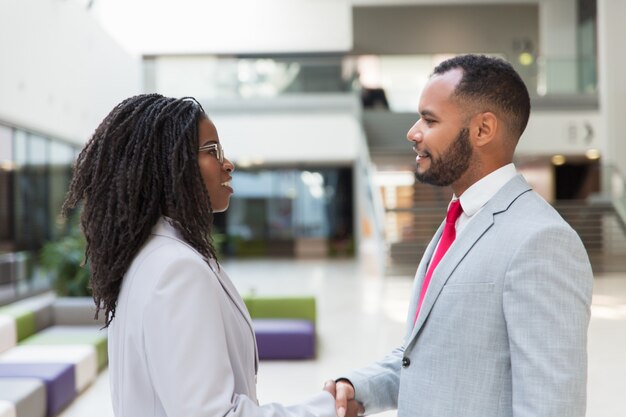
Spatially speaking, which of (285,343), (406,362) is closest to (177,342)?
(406,362)

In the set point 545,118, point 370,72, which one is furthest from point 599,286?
point 370,72

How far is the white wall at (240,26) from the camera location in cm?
2027

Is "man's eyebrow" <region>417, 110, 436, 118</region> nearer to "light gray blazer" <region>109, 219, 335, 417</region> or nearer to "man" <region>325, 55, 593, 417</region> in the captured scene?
"man" <region>325, 55, 593, 417</region>

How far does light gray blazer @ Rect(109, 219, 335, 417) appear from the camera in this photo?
1.36 meters

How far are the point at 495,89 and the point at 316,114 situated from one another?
1893 centimetres

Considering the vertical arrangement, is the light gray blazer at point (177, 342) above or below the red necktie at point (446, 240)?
below

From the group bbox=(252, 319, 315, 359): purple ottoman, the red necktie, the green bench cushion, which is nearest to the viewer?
the red necktie

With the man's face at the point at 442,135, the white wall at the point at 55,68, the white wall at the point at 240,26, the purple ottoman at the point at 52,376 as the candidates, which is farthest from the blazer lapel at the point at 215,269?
the white wall at the point at 240,26

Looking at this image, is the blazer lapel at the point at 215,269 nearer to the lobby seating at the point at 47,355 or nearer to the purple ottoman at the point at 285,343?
the lobby seating at the point at 47,355

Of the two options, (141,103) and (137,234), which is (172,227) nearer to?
(137,234)

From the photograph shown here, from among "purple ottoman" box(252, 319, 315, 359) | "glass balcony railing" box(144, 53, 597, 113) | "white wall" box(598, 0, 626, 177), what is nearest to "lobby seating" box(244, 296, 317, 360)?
"purple ottoman" box(252, 319, 315, 359)

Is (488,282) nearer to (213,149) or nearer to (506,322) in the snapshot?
(506,322)

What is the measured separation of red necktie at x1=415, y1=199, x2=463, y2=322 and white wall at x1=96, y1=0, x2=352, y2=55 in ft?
63.5

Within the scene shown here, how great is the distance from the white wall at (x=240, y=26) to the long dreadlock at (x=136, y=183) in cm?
1928
